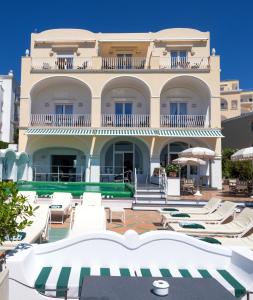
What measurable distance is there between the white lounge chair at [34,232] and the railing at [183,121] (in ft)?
68.4

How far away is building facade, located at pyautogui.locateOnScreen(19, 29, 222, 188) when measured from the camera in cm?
2838

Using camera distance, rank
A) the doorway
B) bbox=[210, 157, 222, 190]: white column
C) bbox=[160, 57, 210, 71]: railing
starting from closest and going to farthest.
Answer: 1. bbox=[210, 157, 222, 190]: white column
2. bbox=[160, 57, 210, 71]: railing
3. the doorway

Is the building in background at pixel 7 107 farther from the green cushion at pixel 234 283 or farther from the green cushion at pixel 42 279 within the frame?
the green cushion at pixel 234 283

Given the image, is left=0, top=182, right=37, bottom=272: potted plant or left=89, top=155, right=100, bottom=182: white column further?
left=89, top=155, right=100, bottom=182: white column

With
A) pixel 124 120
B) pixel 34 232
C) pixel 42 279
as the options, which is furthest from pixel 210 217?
pixel 124 120

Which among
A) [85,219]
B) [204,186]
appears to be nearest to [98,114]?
[204,186]

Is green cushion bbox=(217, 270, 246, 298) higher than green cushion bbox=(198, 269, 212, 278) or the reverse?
the reverse

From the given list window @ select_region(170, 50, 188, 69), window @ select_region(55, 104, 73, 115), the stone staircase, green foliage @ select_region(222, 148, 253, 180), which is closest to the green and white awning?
window @ select_region(55, 104, 73, 115)

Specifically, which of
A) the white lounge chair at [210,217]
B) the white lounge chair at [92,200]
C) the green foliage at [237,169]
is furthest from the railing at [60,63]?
the white lounge chair at [210,217]

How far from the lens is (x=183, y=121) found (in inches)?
1184

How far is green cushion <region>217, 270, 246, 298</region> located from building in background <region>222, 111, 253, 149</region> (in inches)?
1483

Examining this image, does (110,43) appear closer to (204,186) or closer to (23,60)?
(23,60)

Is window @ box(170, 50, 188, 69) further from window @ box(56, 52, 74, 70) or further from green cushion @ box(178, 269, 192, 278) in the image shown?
green cushion @ box(178, 269, 192, 278)

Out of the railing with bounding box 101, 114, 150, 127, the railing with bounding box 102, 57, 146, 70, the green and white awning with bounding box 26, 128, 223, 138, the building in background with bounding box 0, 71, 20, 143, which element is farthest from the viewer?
the building in background with bounding box 0, 71, 20, 143
